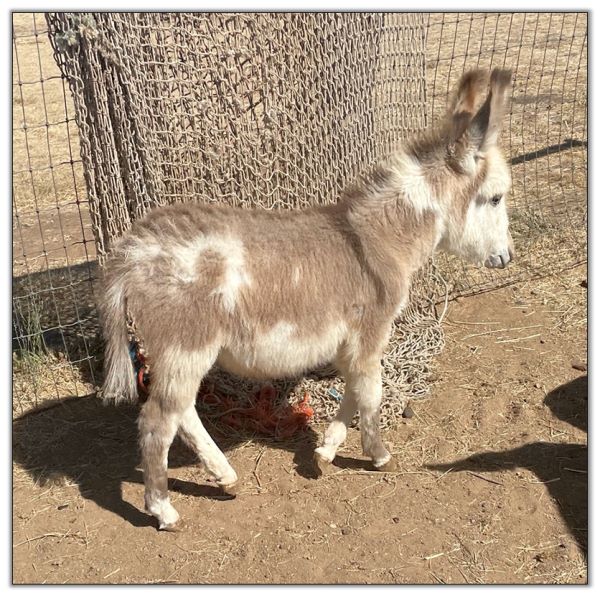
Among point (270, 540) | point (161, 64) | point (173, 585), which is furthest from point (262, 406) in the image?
point (161, 64)

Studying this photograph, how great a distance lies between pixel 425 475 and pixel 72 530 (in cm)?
188

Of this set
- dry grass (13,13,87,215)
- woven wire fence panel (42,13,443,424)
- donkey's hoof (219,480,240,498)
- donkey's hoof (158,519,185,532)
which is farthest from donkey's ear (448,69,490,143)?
dry grass (13,13,87,215)

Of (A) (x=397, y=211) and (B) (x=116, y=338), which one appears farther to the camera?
(A) (x=397, y=211)

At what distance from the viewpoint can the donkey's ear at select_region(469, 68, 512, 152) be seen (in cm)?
343

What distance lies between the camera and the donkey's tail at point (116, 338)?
341 centimetres

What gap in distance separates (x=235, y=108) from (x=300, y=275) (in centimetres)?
129

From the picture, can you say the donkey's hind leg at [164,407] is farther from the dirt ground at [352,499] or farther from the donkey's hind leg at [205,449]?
the dirt ground at [352,499]

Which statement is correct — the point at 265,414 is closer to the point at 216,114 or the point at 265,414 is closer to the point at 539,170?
the point at 216,114

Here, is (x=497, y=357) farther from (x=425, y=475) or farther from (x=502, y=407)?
(x=425, y=475)

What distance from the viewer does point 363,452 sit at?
420cm

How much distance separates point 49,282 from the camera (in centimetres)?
586

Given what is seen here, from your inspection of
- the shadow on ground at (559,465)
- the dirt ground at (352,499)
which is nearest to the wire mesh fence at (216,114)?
the dirt ground at (352,499)

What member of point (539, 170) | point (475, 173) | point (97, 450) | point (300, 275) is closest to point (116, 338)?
point (300, 275)

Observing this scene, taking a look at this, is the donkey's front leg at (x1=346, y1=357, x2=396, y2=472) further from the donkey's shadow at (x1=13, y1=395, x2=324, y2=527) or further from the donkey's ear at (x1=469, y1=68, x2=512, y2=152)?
the donkey's ear at (x1=469, y1=68, x2=512, y2=152)
